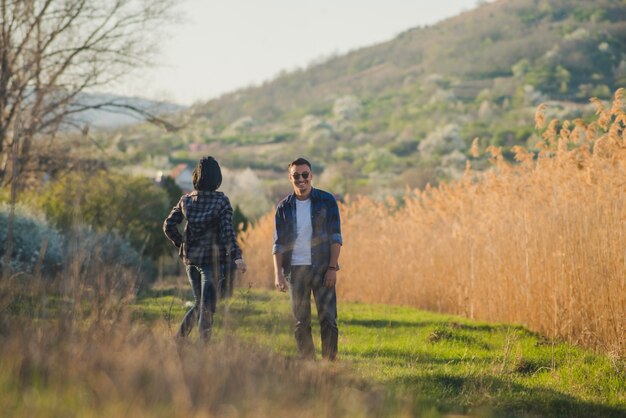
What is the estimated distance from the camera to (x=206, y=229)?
725cm

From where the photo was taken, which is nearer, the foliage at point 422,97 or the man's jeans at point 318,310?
the man's jeans at point 318,310

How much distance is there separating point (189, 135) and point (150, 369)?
69.0ft

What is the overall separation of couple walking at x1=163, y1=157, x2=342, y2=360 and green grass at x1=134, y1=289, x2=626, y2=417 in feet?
0.75

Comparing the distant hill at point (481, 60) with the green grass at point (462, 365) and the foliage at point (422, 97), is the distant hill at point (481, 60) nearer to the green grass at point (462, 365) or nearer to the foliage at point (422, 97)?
the foliage at point (422, 97)

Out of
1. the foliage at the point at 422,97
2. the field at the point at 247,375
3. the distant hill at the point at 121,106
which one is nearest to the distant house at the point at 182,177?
the foliage at the point at 422,97

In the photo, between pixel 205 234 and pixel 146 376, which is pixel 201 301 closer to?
pixel 205 234

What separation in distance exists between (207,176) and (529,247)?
16.1 feet

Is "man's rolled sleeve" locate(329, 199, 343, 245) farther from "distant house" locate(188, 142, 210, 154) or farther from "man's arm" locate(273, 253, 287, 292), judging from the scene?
"distant house" locate(188, 142, 210, 154)

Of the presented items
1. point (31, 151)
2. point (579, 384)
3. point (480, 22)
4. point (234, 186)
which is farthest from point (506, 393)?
point (480, 22)

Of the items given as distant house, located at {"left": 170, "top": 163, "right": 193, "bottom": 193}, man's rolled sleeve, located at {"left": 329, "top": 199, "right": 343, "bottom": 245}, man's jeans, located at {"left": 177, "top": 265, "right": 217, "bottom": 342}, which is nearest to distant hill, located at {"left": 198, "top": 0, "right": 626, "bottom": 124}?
distant house, located at {"left": 170, "top": 163, "right": 193, "bottom": 193}

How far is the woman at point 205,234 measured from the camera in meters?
7.12

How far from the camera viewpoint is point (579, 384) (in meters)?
6.76

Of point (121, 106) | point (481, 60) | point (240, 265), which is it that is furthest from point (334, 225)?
point (481, 60)

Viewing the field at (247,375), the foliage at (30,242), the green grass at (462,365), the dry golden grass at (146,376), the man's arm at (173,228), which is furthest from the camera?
the foliage at (30,242)
